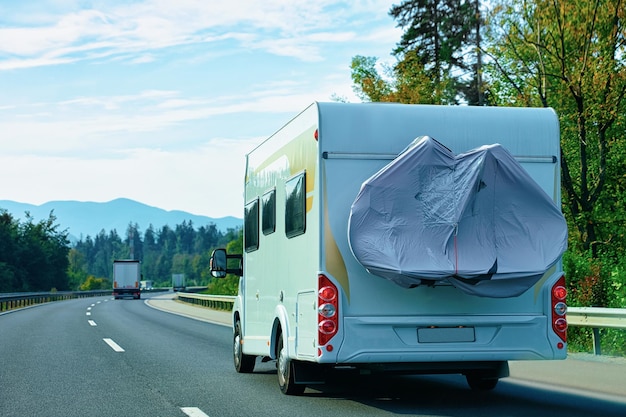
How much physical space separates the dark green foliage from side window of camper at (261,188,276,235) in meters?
82.6

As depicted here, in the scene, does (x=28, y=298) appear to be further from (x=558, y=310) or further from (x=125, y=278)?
(x=558, y=310)

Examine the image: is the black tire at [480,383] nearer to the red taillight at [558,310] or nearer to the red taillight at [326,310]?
the red taillight at [558,310]

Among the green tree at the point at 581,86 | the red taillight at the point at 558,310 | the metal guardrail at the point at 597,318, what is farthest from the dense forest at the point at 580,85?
the red taillight at the point at 558,310

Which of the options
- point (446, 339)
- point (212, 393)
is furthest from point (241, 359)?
point (446, 339)

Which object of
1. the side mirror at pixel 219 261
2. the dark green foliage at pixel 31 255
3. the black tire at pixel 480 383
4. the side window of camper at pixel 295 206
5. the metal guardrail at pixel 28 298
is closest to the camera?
the side window of camper at pixel 295 206

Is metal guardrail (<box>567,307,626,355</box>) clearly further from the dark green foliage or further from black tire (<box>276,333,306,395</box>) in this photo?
the dark green foliage

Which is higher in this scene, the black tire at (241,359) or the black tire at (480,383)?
the black tire at (241,359)

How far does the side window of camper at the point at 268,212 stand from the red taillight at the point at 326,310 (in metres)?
2.16

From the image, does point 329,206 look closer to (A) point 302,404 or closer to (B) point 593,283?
(A) point 302,404

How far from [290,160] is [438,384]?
3.75 meters

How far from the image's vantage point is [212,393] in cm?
1034

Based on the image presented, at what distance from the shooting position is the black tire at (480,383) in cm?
1057

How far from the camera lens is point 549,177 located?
30.3ft

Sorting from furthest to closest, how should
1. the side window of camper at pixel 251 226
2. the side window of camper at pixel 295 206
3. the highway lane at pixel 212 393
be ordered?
the side window of camper at pixel 251 226 < the side window of camper at pixel 295 206 < the highway lane at pixel 212 393
